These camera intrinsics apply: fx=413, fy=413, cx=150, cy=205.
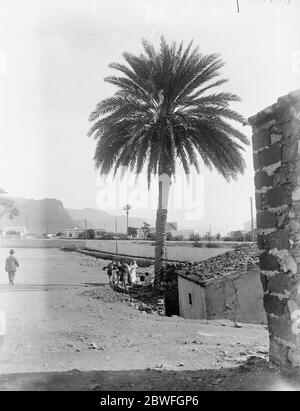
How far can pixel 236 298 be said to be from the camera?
36.0 ft

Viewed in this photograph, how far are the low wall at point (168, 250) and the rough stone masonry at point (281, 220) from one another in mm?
19510

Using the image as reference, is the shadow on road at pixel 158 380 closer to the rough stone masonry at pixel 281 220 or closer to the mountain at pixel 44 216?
the rough stone masonry at pixel 281 220

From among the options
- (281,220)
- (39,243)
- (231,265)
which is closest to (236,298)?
(231,265)

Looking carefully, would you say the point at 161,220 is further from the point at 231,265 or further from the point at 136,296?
the point at 231,265

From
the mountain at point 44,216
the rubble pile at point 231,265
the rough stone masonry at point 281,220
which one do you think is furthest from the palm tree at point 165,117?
the mountain at point 44,216

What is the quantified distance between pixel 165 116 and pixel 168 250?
1559 centimetres

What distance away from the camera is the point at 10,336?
5879 millimetres

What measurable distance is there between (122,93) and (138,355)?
9.45 meters

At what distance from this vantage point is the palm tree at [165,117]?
12734 mm

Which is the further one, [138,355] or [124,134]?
[124,134]
